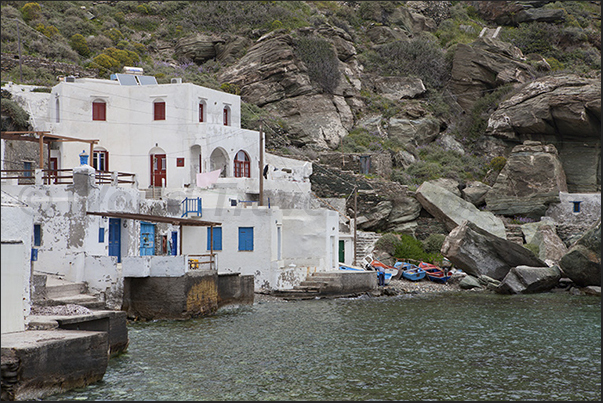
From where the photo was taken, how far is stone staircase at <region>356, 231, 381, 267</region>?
38.8 meters

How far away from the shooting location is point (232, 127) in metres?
41.1

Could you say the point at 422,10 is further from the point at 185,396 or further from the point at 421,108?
the point at 185,396

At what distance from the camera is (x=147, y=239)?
27297mm

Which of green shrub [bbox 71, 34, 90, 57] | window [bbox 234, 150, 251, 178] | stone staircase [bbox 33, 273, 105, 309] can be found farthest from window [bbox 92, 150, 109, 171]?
green shrub [bbox 71, 34, 90, 57]

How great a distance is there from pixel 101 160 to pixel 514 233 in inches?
1042

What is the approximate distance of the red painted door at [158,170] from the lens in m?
38.1

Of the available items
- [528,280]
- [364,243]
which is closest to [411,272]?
[364,243]

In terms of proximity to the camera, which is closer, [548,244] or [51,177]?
[51,177]

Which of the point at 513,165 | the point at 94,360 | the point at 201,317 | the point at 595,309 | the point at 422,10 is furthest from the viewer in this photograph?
the point at 422,10

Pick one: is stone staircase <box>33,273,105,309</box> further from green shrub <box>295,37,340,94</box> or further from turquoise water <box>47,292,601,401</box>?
green shrub <box>295,37,340,94</box>

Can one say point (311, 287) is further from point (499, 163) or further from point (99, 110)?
point (499, 163)

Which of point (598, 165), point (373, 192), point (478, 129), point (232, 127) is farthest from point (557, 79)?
point (232, 127)

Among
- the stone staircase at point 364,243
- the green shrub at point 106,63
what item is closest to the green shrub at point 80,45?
the green shrub at point 106,63

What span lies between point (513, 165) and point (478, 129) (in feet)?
47.9
